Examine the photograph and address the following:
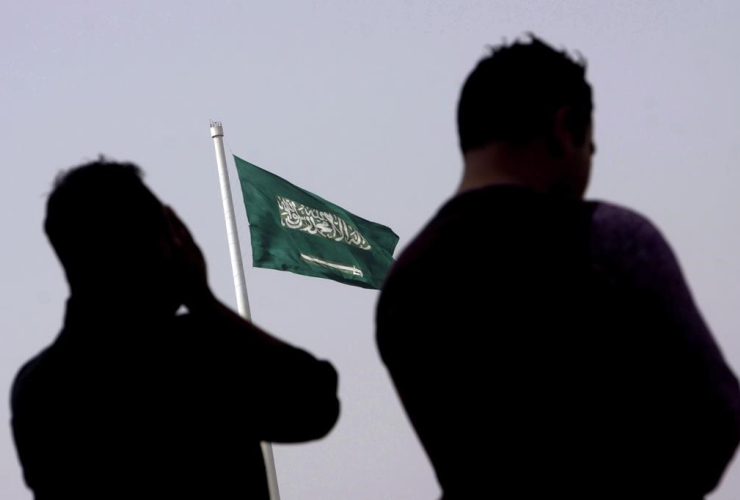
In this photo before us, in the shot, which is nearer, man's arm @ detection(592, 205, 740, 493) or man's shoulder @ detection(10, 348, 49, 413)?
man's arm @ detection(592, 205, 740, 493)

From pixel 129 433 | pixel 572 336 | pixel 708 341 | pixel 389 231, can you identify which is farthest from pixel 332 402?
pixel 389 231

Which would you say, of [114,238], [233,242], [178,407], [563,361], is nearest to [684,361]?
[563,361]

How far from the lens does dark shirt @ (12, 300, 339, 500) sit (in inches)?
99.8

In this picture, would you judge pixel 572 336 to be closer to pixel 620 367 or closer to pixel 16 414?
pixel 620 367

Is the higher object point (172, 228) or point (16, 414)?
point (172, 228)

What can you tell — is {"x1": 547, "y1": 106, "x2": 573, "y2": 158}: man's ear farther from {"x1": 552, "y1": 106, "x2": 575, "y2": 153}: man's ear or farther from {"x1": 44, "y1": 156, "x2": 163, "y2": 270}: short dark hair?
{"x1": 44, "y1": 156, "x2": 163, "y2": 270}: short dark hair

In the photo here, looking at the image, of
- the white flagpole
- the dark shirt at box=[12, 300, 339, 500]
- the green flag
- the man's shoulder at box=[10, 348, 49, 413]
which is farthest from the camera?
the white flagpole

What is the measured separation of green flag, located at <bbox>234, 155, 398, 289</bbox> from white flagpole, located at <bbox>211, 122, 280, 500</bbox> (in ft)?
2.42

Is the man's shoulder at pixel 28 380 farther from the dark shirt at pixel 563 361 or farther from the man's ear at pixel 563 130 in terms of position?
the man's ear at pixel 563 130

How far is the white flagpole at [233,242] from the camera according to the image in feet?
40.1

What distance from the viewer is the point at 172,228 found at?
265 cm

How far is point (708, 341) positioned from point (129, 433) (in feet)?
3.92

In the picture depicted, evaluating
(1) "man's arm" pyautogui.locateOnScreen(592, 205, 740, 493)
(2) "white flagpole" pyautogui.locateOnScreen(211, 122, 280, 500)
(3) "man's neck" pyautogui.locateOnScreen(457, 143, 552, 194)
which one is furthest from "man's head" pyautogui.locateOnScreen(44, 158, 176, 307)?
(2) "white flagpole" pyautogui.locateOnScreen(211, 122, 280, 500)

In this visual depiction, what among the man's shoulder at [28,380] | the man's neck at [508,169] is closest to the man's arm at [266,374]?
the man's shoulder at [28,380]
